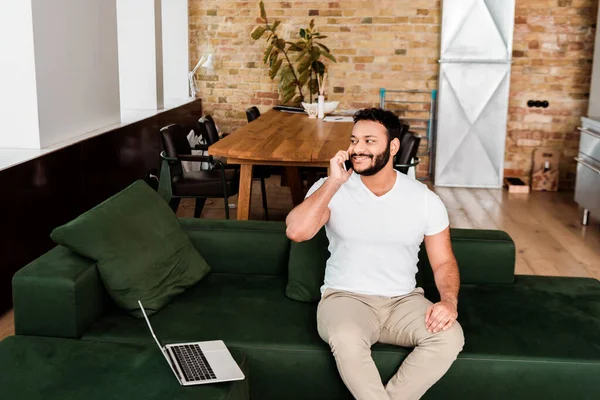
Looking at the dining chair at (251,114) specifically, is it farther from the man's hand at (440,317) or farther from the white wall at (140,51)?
the man's hand at (440,317)

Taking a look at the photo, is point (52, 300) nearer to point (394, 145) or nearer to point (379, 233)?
point (379, 233)

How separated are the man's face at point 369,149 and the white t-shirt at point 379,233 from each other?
11 centimetres

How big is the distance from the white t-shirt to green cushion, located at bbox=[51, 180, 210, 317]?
724 mm

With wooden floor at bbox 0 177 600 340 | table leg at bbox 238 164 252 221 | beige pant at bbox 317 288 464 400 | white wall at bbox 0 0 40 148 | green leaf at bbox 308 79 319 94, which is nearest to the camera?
beige pant at bbox 317 288 464 400

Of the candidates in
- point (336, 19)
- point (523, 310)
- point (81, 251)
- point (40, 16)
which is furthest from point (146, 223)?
point (336, 19)

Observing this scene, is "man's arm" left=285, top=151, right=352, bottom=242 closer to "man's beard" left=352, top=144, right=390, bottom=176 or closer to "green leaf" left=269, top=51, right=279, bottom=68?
"man's beard" left=352, top=144, right=390, bottom=176

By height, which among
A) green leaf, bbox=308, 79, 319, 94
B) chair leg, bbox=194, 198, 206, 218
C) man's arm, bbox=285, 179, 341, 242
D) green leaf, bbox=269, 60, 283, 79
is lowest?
chair leg, bbox=194, 198, 206, 218

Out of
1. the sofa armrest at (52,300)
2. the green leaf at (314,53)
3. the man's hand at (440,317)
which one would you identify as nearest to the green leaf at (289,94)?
the green leaf at (314,53)

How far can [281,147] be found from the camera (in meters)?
5.30

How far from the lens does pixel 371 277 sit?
316cm

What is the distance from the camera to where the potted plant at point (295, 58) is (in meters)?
8.74

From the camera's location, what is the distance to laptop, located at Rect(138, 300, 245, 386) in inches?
101

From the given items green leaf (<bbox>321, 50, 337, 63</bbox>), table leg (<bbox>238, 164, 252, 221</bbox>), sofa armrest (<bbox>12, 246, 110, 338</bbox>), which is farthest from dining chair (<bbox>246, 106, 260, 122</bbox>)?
sofa armrest (<bbox>12, 246, 110, 338</bbox>)

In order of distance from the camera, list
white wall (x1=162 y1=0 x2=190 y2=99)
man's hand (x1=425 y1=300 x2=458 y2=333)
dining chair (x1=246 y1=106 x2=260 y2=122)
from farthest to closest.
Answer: white wall (x1=162 y1=0 x2=190 y2=99) → dining chair (x1=246 y1=106 x2=260 y2=122) → man's hand (x1=425 y1=300 x2=458 y2=333)
